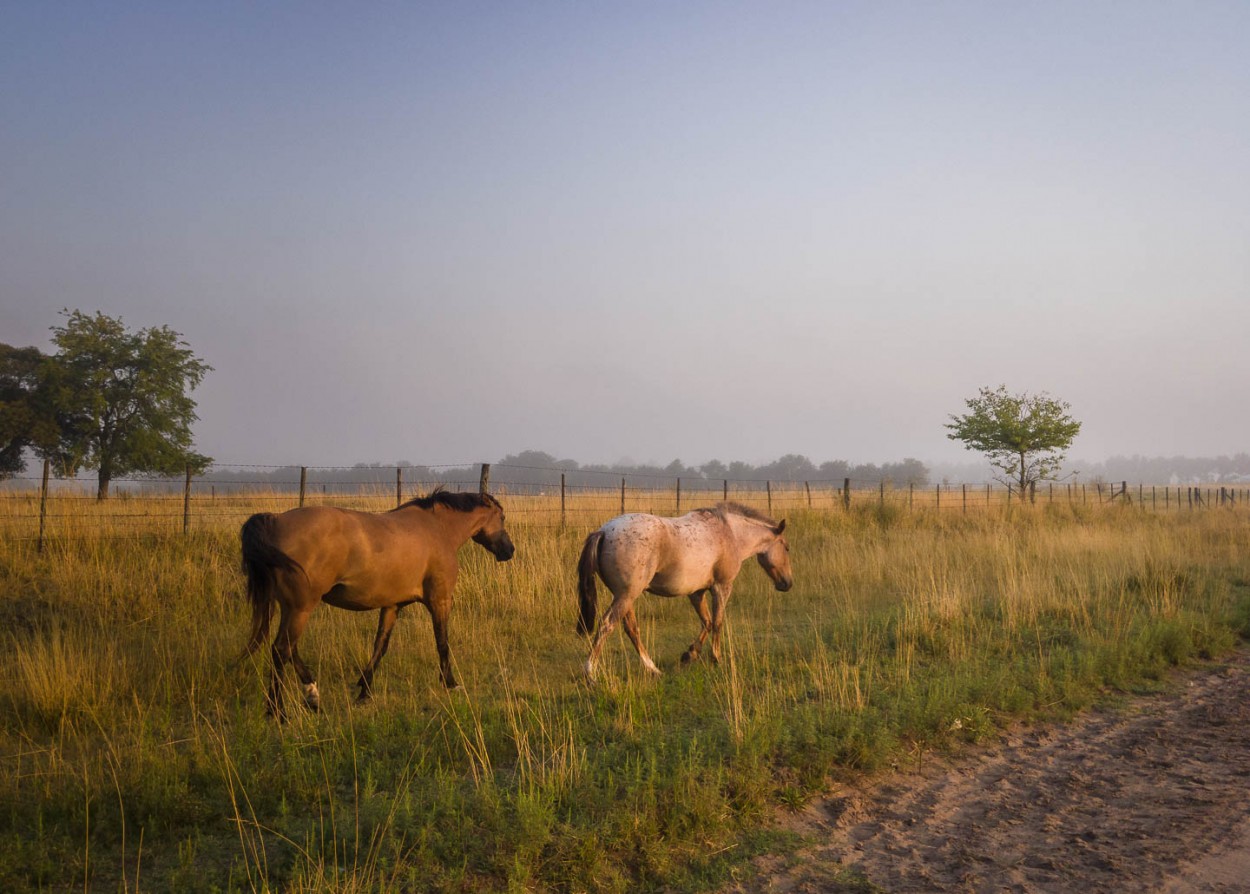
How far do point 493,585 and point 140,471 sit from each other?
868 inches

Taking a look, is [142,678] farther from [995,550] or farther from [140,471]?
[140,471]

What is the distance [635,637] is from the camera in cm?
725

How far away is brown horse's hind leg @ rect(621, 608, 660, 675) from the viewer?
23.3 ft

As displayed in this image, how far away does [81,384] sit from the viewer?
26250 mm

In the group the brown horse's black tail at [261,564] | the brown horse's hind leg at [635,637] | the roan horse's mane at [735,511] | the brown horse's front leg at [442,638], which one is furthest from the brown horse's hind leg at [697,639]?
the brown horse's black tail at [261,564]

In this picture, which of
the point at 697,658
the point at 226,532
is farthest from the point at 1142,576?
the point at 226,532

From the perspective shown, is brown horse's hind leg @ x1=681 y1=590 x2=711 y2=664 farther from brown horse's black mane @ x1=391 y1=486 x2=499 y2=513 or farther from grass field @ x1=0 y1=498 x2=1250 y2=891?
brown horse's black mane @ x1=391 y1=486 x2=499 y2=513

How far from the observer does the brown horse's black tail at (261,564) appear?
237 inches

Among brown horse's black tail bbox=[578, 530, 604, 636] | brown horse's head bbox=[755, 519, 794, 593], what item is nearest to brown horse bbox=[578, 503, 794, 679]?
brown horse's black tail bbox=[578, 530, 604, 636]

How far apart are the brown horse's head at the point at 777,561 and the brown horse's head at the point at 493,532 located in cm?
313

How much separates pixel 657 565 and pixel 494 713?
94.5 inches

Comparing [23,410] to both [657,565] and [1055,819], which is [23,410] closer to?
[657,565]

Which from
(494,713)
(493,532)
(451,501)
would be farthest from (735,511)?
(494,713)

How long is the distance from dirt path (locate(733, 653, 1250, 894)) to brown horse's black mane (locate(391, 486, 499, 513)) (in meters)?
4.67
